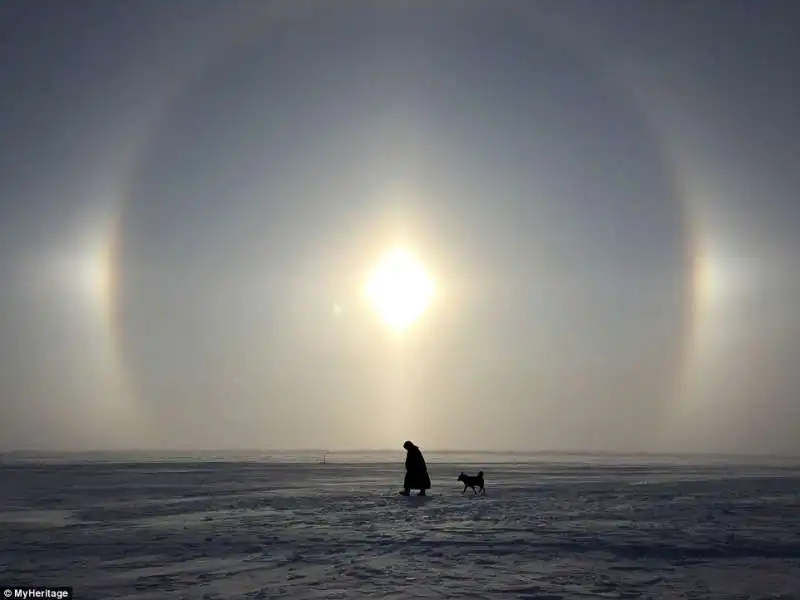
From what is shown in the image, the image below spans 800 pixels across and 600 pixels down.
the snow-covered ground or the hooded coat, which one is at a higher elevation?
the hooded coat

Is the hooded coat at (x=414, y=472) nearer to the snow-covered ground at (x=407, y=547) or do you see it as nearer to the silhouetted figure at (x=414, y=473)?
the silhouetted figure at (x=414, y=473)

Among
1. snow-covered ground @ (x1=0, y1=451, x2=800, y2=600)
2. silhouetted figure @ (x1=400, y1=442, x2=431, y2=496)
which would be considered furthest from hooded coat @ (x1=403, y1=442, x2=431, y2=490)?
snow-covered ground @ (x1=0, y1=451, x2=800, y2=600)

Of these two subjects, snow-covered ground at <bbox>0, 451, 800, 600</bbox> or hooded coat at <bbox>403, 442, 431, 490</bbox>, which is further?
hooded coat at <bbox>403, 442, 431, 490</bbox>

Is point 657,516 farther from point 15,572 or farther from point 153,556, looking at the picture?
point 15,572

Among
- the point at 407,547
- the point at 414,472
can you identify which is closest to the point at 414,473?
the point at 414,472

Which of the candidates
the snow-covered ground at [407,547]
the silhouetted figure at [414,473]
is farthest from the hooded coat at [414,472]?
the snow-covered ground at [407,547]

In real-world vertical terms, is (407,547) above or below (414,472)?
below

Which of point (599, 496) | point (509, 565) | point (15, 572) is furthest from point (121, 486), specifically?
point (509, 565)

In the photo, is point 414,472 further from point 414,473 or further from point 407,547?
point 407,547

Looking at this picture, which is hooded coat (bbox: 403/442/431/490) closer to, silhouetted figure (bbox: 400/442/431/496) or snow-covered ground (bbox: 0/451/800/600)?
silhouetted figure (bbox: 400/442/431/496)
